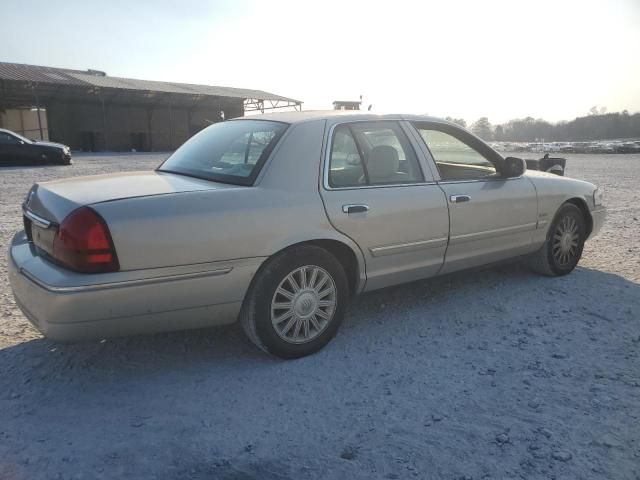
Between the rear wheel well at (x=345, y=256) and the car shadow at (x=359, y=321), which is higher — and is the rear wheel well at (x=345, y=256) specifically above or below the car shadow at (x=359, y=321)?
above

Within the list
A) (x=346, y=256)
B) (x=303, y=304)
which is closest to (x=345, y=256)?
(x=346, y=256)

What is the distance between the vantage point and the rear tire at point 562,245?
4.63 metres

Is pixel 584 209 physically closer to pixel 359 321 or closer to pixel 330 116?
pixel 359 321

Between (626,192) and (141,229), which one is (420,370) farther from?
(626,192)

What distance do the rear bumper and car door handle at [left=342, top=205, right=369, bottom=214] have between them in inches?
27.3

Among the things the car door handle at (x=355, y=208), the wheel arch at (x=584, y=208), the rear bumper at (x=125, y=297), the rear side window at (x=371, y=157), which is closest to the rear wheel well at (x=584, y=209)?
the wheel arch at (x=584, y=208)

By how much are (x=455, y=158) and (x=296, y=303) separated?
2.03 m

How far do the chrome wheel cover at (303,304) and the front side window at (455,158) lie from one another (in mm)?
1321

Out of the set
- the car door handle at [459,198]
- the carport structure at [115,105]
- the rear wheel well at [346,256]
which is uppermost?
the carport structure at [115,105]

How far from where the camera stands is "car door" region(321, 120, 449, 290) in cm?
327

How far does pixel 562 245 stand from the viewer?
4.70 meters

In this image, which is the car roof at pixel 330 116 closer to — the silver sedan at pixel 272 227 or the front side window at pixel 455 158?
the silver sedan at pixel 272 227

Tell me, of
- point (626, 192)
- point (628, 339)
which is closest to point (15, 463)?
point (628, 339)

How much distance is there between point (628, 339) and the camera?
3.39m
